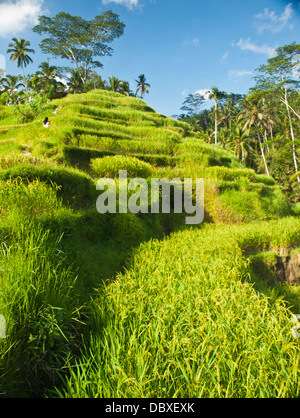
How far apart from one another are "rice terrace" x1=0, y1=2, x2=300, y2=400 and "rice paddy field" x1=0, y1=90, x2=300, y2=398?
0.06 feet

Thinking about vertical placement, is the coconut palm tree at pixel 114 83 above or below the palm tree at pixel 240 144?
above

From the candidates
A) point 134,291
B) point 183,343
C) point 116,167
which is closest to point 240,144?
point 116,167

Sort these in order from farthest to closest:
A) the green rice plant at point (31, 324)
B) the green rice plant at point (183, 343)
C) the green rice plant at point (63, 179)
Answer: the green rice plant at point (63, 179), the green rice plant at point (31, 324), the green rice plant at point (183, 343)

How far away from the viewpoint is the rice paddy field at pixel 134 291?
1713mm

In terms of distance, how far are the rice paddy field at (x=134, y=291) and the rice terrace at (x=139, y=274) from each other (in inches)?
0.7

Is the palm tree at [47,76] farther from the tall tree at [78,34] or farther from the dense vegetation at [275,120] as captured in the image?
the dense vegetation at [275,120]

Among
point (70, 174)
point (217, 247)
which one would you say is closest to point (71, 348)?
point (217, 247)

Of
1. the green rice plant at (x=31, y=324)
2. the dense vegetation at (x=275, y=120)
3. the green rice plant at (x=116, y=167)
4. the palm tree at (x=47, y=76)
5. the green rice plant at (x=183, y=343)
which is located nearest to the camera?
the green rice plant at (x=183, y=343)

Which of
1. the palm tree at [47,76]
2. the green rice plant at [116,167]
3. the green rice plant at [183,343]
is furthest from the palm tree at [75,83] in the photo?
the green rice plant at [183,343]

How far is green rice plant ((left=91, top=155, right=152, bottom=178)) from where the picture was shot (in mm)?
6430

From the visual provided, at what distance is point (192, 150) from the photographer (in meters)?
9.78

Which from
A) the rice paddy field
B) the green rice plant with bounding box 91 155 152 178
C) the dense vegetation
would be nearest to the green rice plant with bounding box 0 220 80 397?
the rice paddy field

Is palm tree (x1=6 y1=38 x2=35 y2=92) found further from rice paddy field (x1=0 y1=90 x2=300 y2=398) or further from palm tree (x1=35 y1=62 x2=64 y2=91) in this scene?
rice paddy field (x1=0 y1=90 x2=300 y2=398)
